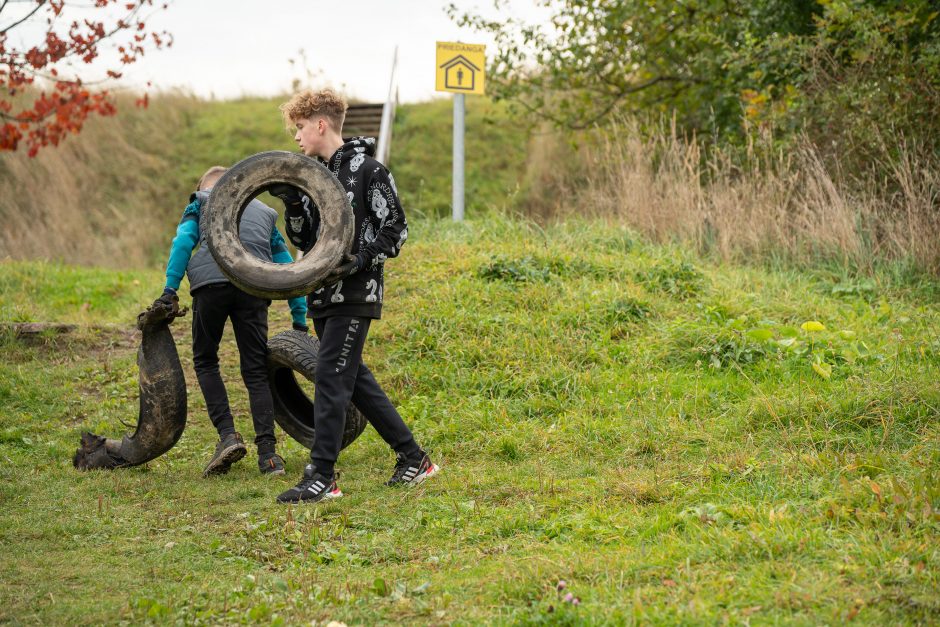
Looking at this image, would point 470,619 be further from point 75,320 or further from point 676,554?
point 75,320

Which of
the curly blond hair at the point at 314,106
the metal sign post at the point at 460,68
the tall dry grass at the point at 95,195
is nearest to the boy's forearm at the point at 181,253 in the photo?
the curly blond hair at the point at 314,106

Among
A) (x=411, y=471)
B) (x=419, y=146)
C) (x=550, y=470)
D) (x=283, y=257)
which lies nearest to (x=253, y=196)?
(x=283, y=257)

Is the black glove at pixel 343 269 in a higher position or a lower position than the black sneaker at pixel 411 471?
higher

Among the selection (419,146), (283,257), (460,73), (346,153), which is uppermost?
(460,73)

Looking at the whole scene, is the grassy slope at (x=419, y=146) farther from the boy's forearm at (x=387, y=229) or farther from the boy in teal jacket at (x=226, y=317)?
the boy's forearm at (x=387, y=229)

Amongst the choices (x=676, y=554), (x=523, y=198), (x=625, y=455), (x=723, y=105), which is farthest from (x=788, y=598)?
(x=523, y=198)

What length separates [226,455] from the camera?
5621mm

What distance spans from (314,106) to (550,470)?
2.48 meters

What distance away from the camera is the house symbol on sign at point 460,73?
36.9 ft

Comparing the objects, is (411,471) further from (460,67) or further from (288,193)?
(460,67)

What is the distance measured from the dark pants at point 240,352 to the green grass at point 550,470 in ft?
1.15

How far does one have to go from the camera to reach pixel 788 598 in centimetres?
318

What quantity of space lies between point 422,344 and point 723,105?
7.69 meters

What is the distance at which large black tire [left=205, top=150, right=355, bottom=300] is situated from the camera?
4742 mm
